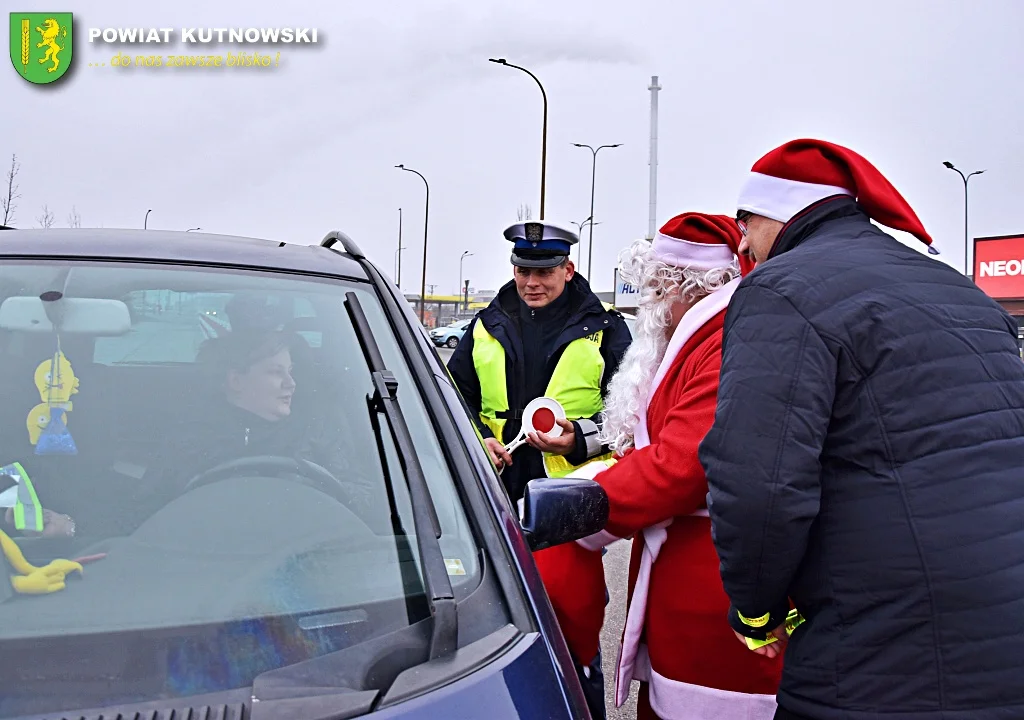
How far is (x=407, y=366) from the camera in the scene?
184 centimetres

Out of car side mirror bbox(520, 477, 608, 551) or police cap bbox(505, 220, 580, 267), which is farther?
police cap bbox(505, 220, 580, 267)

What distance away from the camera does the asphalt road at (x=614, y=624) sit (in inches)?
155

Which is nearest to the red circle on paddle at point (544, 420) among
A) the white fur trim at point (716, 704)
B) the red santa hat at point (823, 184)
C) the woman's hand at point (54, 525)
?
the white fur trim at point (716, 704)

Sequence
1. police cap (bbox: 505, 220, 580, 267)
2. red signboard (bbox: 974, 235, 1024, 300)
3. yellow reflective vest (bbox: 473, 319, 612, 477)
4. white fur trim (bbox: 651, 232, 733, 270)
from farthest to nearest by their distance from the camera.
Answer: red signboard (bbox: 974, 235, 1024, 300)
police cap (bbox: 505, 220, 580, 267)
yellow reflective vest (bbox: 473, 319, 612, 477)
white fur trim (bbox: 651, 232, 733, 270)

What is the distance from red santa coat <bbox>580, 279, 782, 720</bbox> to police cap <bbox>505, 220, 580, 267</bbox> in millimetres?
1172

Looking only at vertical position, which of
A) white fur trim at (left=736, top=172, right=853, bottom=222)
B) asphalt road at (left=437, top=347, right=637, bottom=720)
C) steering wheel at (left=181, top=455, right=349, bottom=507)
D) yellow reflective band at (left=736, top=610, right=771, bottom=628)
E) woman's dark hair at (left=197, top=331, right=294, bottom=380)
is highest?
white fur trim at (left=736, top=172, right=853, bottom=222)

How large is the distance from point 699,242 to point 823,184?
2.09ft

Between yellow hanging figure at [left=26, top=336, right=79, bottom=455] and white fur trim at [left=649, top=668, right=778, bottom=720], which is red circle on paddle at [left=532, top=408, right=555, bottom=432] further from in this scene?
yellow hanging figure at [left=26, top=336, right=79, bottom=455]

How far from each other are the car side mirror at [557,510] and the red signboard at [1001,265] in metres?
55.4

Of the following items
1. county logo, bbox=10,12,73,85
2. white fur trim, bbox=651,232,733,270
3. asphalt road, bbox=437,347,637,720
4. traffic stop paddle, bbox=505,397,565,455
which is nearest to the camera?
white fur trim, bbox=651,232,733,270

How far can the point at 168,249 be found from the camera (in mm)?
2012

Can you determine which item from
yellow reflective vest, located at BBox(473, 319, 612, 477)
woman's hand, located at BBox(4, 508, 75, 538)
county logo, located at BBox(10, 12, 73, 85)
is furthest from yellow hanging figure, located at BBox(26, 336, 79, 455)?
county logo, located at BBox(10, 12, 73, 85)

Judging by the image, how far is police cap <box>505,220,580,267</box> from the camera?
366cm

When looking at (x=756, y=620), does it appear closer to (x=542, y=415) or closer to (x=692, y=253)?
(x=692, y=253)
